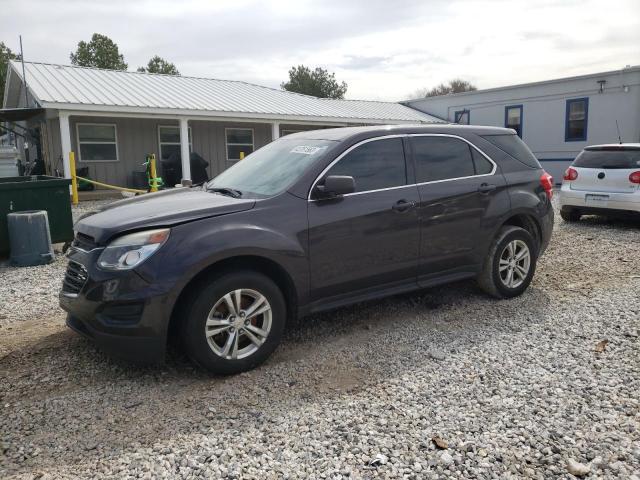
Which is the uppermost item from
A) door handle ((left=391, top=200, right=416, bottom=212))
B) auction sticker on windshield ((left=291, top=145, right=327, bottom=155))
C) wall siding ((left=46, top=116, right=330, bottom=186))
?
wall siding ((left=46, top=116, right=330, bottom=186))

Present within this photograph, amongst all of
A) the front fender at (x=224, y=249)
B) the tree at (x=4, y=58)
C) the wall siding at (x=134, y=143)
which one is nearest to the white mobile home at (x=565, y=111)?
the wall siding at (x=134, y=143)

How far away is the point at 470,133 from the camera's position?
205 inches

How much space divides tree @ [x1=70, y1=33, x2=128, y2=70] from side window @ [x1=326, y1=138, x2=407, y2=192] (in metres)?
49.2

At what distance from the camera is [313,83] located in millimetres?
53156

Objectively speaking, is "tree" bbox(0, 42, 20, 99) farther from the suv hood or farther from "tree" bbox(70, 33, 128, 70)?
the suv hood

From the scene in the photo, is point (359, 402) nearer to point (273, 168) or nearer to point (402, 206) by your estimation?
point (402, 206)

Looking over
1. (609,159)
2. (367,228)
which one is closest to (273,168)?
(367,228)

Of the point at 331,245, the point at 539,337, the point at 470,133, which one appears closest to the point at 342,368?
the point at 331,245

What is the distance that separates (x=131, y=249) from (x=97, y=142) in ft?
50.0

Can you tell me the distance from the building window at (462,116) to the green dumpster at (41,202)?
63.2 ft

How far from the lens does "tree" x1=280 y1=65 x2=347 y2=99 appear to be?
53156mm

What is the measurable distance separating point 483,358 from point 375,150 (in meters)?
1.92

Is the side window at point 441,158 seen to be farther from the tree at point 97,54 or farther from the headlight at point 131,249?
the tree at point 97,54

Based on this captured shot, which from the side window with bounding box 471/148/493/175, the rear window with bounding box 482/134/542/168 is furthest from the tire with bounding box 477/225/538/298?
the rear window with bounding box 482/134/542/168
